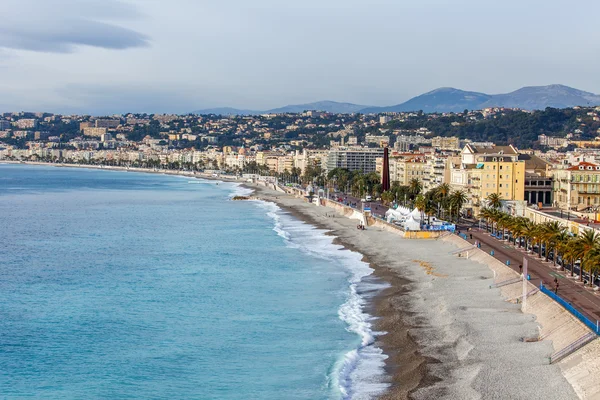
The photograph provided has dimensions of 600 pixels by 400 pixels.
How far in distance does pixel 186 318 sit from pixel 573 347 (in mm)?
15018

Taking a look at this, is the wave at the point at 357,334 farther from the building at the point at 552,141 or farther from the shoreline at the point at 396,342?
the building at the point at 552,141

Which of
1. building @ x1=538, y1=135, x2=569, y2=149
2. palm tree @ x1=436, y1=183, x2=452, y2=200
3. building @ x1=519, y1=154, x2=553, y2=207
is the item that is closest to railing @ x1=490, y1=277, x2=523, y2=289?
palm tree @ x1=436, y1=183, x2=452, y2=200

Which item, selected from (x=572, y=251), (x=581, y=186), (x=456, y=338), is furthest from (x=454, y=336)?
(x=581, y=186)

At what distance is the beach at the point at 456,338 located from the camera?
71.7ft

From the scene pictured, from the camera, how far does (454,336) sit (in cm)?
2706

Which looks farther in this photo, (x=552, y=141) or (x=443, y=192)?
(x=552, y=141)

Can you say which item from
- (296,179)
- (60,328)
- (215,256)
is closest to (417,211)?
(215,256)

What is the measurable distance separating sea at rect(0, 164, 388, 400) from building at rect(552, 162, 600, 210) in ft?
61.4

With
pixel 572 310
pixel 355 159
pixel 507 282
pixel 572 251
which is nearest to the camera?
pixel 572 310

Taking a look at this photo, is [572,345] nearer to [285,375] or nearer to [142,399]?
[285,375]

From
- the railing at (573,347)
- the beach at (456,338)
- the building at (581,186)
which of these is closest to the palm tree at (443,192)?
the building at (581,186)

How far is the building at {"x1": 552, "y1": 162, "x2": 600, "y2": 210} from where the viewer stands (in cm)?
6034

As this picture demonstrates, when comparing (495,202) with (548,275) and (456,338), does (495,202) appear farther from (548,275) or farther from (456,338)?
(456,338)

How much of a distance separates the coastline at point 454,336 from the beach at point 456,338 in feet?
0.09
